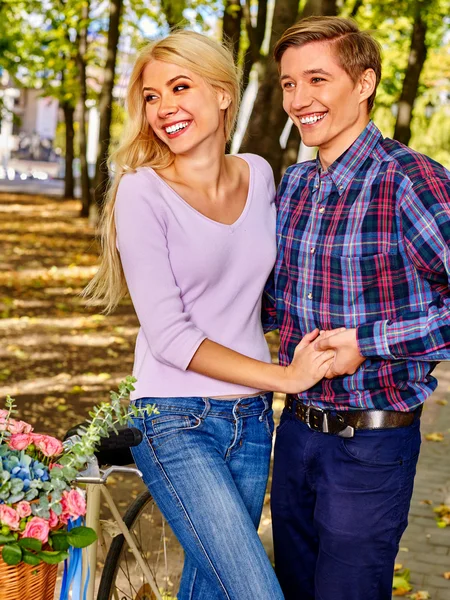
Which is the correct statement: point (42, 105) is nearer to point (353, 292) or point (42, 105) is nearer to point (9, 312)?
point (9, 312)

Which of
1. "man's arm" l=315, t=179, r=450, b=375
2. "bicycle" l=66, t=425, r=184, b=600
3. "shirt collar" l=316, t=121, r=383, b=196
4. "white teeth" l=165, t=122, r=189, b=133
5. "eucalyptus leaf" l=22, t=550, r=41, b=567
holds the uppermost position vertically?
"white teeth" l=165, t=122, r=189, b=133

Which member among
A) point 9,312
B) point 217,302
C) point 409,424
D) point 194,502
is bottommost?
point 9,312

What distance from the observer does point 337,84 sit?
9.92 ft

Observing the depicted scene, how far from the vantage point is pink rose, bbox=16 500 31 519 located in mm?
2131

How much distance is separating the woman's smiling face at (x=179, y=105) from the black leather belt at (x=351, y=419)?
979 millimetres

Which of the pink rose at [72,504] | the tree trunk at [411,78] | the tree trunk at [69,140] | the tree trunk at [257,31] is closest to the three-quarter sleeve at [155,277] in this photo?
the pink rose at [72,504]

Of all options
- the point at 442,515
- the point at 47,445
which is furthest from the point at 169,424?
the point at 442,515

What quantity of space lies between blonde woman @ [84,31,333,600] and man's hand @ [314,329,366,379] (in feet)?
0.13

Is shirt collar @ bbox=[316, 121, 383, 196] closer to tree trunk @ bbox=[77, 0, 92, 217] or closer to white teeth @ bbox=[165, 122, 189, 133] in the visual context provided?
white teeth @ bbox=[165, 122, 189, 133]

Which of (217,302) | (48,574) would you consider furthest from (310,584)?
(48,574)

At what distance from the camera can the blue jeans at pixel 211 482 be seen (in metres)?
2.88

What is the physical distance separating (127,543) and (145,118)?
4.92 ft

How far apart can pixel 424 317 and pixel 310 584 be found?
113cm

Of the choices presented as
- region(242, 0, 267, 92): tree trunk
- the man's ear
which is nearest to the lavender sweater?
the man's ear
